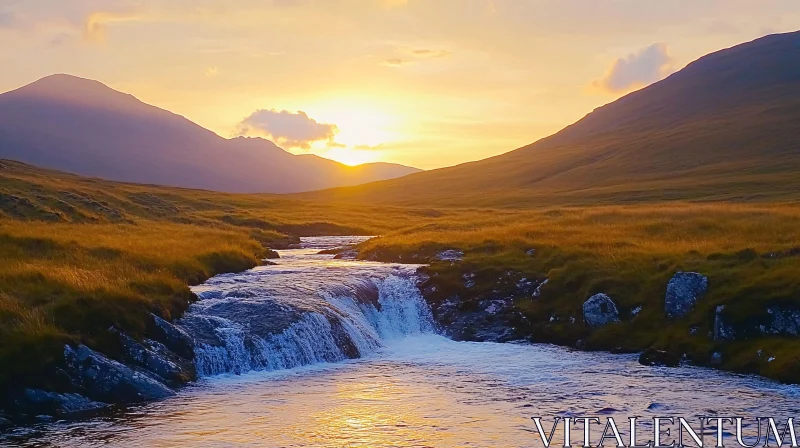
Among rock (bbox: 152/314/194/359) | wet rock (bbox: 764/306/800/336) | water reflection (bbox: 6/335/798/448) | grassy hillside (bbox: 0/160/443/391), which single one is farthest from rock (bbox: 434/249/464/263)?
rock (bbox: 152/314/194/359)

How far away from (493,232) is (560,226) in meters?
5.95

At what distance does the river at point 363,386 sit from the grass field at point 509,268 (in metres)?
2.32

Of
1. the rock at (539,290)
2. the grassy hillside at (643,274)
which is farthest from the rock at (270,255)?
the rock at (539,290)

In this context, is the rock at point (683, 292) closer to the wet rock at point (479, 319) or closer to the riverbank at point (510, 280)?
the riverbank at point (510, 280)

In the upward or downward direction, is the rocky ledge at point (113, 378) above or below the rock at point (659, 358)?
above

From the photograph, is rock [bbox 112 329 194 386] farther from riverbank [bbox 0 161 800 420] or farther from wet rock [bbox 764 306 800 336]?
wet rock [bbox 764 306 800 336]

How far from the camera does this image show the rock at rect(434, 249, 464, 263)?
49.9 meters

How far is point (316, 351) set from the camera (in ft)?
108

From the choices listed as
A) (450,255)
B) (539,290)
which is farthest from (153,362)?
(450,255)

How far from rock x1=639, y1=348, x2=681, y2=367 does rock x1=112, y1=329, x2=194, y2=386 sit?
18800 mm

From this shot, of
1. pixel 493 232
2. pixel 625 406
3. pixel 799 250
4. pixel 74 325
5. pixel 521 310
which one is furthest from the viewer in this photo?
pixel 493 232

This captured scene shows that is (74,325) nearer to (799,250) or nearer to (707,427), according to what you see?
(707,427)

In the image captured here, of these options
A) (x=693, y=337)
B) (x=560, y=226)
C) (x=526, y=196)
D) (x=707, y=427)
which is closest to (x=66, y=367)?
(x=707, y=427)

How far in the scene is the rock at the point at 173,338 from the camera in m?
29.6
